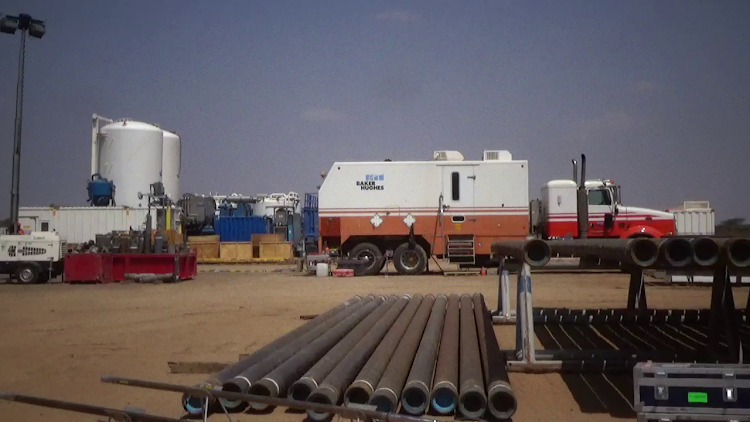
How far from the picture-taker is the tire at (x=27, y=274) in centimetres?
2203

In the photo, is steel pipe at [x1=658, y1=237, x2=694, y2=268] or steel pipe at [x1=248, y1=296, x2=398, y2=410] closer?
steel pipe at [x1=658, y1=237, x2=694, y2=268]

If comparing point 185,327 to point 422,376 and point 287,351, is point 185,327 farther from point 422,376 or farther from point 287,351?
point 422,376

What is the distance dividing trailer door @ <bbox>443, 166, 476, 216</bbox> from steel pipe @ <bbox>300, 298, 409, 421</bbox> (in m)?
13.7

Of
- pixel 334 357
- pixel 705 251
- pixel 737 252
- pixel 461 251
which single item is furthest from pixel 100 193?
pixel 737 252

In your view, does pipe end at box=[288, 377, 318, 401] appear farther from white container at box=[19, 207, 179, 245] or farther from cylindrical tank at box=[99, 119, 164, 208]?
cylindrical tank at box=[99, 119, 164, 208]

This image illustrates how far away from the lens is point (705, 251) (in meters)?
5.17

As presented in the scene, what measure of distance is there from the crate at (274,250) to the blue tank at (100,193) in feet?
25.5

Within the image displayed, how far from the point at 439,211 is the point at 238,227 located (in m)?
19.2

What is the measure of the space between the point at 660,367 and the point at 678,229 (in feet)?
72.6

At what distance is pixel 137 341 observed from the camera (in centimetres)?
1022

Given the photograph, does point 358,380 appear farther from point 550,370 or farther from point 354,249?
point 354,249

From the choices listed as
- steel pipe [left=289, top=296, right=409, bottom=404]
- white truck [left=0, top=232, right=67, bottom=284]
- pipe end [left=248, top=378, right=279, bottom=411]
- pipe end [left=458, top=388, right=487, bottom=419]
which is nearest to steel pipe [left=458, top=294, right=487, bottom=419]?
pipe end [left=458, top=388, right=487, bottom=419]

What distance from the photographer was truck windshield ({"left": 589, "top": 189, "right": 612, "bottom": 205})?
76.8 ft

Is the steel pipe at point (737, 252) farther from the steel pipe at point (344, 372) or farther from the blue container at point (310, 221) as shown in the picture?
the blue container at point (310, 221)
